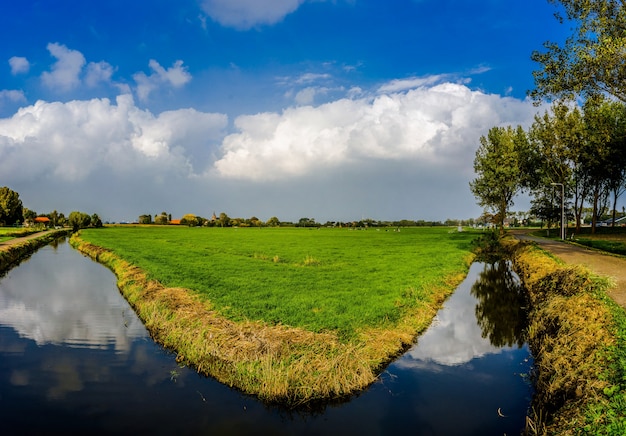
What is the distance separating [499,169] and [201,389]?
66119 millimetres

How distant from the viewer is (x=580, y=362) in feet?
35.2

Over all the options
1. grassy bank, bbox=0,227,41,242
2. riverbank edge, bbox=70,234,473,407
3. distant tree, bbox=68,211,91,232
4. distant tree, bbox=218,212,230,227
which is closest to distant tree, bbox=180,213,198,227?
distant tree, bbox=218,212,230,227

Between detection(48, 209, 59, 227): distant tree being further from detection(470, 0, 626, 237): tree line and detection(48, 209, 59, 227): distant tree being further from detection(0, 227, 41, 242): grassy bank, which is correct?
detection(470, 0, 626, 237): tree line

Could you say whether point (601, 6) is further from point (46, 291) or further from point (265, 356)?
point (46, 291)

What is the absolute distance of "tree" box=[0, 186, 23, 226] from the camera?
12888cm

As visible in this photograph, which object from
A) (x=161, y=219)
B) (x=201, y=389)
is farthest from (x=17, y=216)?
(x=201, y=389)

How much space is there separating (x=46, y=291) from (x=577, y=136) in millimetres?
68713

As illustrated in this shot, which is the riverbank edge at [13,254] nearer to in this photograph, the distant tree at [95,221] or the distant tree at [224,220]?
the distant tree at [95,221]

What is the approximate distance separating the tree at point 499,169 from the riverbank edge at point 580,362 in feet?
173

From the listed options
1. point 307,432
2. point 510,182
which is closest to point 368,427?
point 307,432

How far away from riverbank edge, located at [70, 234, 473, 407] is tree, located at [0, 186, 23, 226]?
14499 centimetres

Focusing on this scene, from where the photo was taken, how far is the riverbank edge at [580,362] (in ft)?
26.7

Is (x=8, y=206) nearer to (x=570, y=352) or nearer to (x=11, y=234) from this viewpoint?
(x=11, y=234)

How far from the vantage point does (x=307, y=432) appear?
10.1 meters
